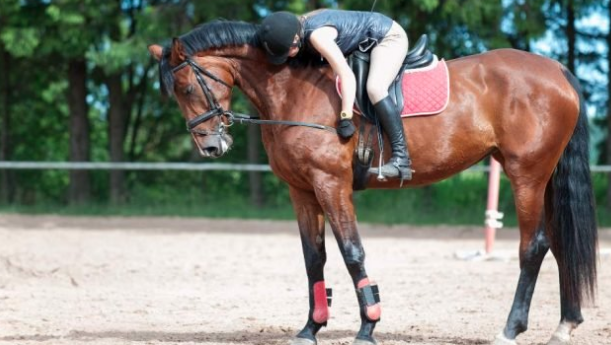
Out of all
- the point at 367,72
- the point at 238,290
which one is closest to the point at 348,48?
the point at 367,72

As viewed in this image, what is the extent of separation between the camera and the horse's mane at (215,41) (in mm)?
5801

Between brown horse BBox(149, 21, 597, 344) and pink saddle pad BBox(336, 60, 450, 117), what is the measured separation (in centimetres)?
6

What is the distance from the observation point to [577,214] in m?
6.11

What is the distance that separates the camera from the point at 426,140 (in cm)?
586

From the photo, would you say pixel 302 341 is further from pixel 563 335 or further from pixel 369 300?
pixel 563 335

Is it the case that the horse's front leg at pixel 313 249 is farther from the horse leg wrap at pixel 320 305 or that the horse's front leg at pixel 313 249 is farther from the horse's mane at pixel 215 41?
the horse's mane at pixel 215 41

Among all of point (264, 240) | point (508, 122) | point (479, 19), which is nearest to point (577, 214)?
point (508, 122)

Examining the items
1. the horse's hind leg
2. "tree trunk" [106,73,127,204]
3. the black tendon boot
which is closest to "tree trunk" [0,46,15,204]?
"tree trunk" [106,73,127,204]

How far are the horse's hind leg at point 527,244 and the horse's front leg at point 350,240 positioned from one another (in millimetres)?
875

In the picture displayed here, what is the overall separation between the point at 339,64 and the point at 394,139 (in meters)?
0.57

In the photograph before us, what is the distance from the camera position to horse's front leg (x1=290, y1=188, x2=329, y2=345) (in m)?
6.03

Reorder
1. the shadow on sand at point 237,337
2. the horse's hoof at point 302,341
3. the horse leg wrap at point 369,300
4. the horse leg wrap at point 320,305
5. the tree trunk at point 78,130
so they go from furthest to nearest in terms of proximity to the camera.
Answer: the tree trunk at point 78,130 < the shadow on sand at point 237,337 < the horse leg wrap at point 320,305 < the horse's hoof at point 302,341 < the horse leg wrap at point 369,300

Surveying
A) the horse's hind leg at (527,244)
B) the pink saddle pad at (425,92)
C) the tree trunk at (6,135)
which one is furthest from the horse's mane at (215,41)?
the tree trunk at (6,135)

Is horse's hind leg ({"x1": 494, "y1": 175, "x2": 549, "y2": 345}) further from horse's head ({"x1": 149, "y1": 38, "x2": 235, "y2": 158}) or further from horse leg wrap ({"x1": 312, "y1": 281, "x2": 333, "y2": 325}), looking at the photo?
horse's head ({"x1": 149, "y1": 38, "x2": 235, "y2": 158})
